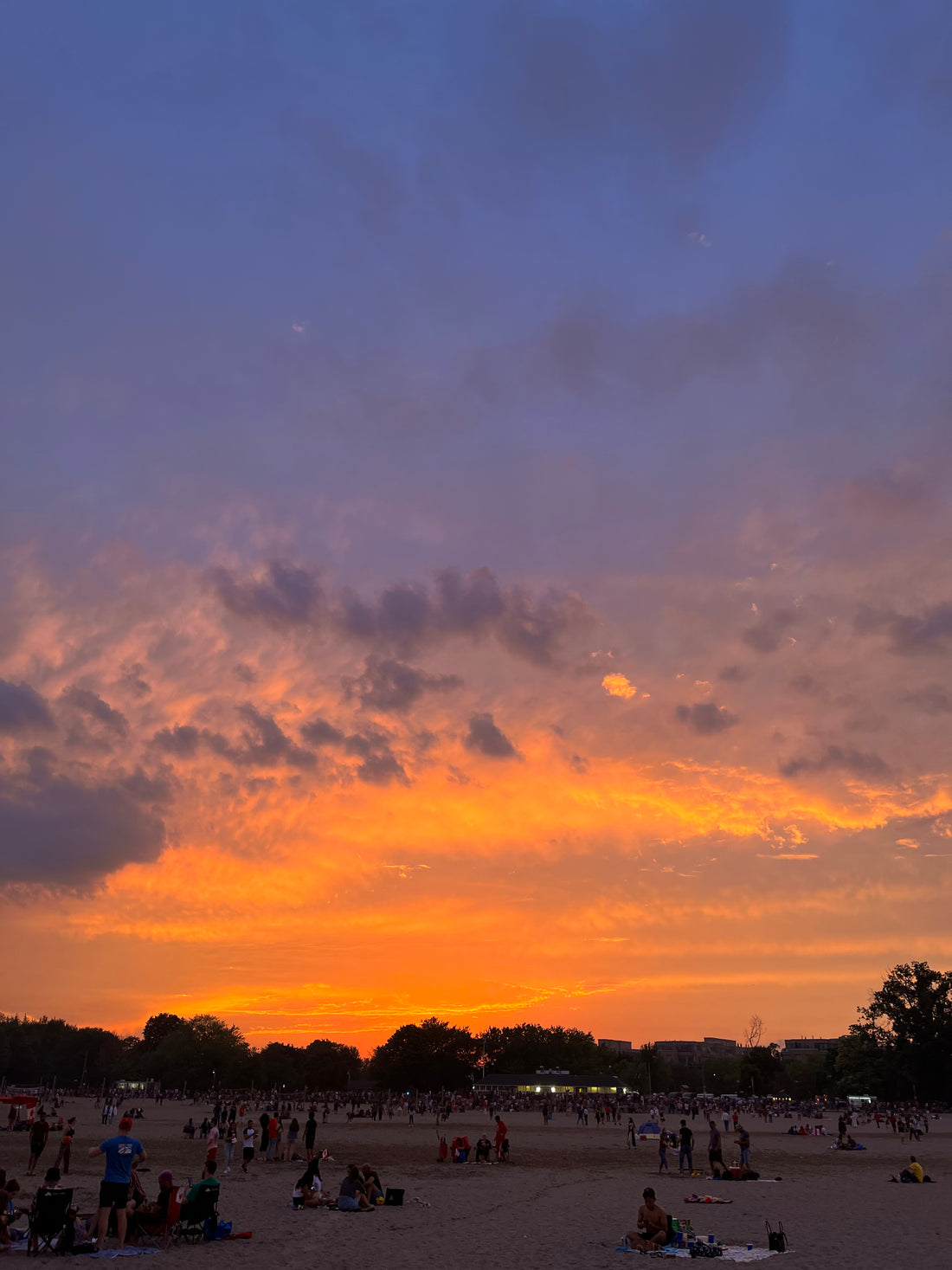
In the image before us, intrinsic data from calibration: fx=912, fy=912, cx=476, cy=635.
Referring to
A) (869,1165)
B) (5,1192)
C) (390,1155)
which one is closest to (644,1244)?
(5,1192)

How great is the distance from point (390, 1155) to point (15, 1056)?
167 meters

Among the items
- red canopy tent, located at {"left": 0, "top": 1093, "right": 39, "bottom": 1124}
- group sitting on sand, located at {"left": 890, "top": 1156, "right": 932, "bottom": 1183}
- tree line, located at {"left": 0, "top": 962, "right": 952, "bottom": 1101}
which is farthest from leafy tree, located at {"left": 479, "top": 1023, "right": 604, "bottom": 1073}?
group sitting on sand, located at {"left": 890, "top": 1156, "right": 932, "bottom": 1183}

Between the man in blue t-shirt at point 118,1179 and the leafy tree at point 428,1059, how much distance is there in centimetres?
13201

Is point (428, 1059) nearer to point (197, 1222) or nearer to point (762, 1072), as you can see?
point (762, 1072)

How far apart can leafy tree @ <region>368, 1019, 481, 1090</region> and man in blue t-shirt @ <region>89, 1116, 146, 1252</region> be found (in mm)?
132011

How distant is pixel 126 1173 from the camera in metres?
14.5

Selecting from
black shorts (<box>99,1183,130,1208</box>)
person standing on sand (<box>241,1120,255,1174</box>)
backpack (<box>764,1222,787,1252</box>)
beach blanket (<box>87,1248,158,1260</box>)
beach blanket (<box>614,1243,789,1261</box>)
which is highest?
black shorts (<box>99,1183,130,1208</box>)

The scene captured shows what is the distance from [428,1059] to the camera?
453 ft

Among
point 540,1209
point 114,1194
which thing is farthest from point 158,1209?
point 540,1209

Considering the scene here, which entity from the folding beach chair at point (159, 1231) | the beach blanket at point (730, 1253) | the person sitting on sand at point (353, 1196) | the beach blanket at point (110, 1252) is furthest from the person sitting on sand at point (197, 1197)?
the beach blanket at point (730, 1253)

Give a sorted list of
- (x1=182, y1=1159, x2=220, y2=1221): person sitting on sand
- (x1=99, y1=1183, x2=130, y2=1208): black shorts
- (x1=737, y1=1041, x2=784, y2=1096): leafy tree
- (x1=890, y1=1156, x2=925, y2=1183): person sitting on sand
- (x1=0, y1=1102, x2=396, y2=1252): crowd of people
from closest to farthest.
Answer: (x1=0, y1=1102, x2=396, y2=1252): crowd of people < (x1=99, y1=1183, x2=130, y2=1208): black shorts < (x1=182, y1=1159, x2=220, y2=1221): person sitting on sand < (x1=890, y1=1156, x2=925, y2=1183): person sitting on sand < (x1=737, y1=1041, x2=784, y2=1096): leafy tree

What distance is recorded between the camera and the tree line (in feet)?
370

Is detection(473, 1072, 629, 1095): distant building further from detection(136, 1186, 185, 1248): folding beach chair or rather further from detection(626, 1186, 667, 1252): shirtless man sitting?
detection(136, 1186, 185, 1248): folding beach chair

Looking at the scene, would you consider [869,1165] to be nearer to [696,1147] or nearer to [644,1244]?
[696,1147]
